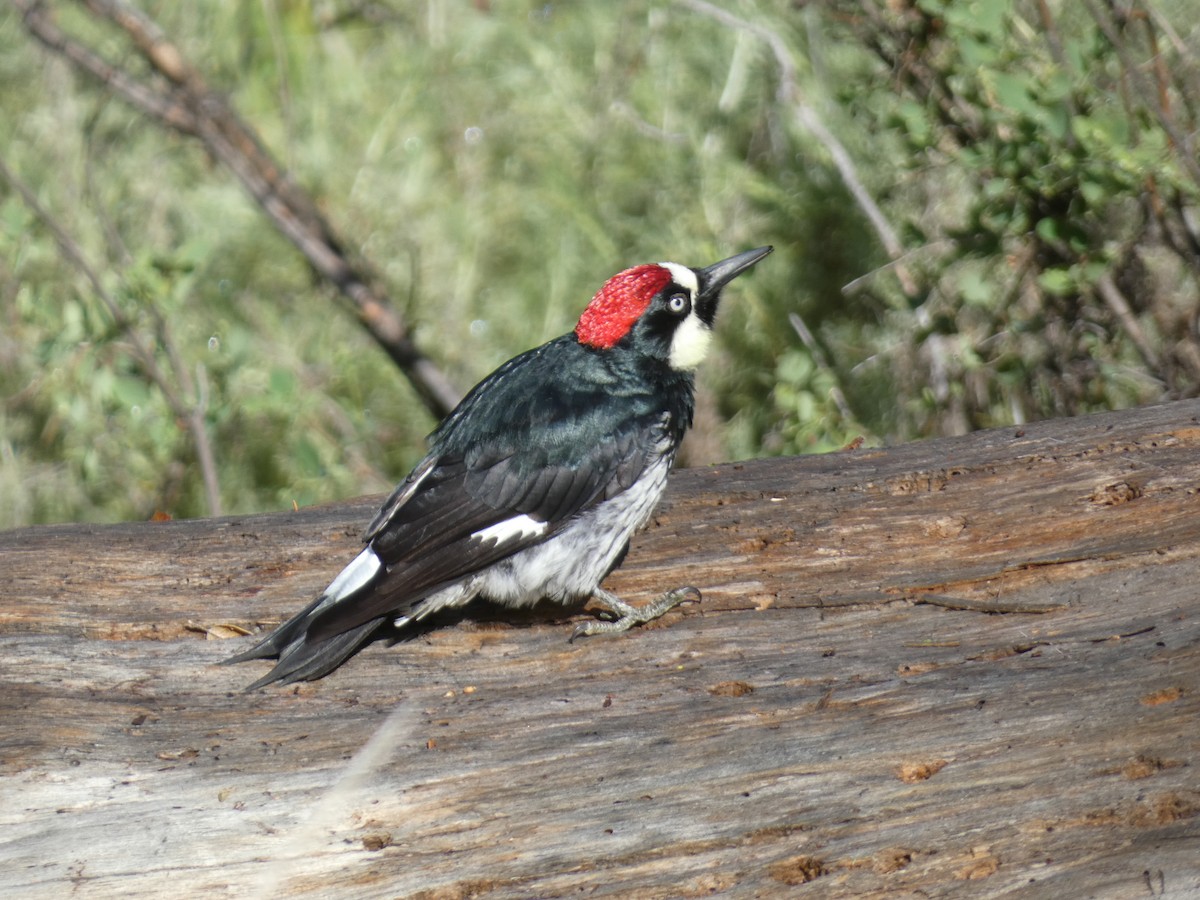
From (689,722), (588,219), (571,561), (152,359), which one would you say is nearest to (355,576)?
(571,561)

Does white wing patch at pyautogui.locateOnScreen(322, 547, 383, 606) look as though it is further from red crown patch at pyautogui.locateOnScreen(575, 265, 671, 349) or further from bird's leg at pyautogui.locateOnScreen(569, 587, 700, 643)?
red crown patch at pyautogui.locateOnScreen(575, 265, 671, 349)

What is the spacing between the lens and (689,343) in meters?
3.35

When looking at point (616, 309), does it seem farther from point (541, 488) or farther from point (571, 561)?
point (571, 561)

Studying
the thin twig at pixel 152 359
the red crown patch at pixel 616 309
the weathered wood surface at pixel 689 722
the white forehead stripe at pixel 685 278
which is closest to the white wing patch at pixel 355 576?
the weathered wood surface at pixel 689 722

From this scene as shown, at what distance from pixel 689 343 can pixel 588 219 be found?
2.44 meters

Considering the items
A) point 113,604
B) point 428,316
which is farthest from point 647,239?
point 113,604

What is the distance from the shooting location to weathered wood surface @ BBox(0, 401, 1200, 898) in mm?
2107

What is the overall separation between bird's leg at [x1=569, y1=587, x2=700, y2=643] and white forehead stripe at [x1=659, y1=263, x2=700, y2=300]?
90cm

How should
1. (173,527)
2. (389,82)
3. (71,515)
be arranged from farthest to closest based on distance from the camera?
(389,82), (71,515), (173,527)

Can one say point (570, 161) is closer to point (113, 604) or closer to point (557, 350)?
point (557, 350)

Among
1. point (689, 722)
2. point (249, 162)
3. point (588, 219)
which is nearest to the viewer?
point (689, 722)

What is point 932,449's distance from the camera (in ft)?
10.7

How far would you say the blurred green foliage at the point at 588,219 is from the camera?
421cm

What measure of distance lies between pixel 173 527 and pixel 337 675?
819 millimetres
